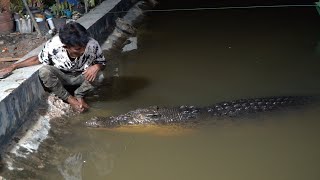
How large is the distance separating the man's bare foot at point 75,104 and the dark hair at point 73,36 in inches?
35.2

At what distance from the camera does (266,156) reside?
3.73 m

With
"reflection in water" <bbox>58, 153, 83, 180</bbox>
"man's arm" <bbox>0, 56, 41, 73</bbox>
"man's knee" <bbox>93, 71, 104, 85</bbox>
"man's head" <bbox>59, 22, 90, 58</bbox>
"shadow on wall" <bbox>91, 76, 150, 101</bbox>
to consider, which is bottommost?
"reflection in water" <bbox>58, 153, 83, 180</bbox>

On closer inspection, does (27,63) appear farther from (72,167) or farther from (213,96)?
(213,96)

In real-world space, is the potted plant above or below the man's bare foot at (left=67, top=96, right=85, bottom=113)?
above

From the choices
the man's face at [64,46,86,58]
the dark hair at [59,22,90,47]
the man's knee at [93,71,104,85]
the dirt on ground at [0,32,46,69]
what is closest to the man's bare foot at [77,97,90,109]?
the man's face at [64,46,86,58]

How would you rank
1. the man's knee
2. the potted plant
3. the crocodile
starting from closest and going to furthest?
the crocodile, the man's knee, the potted plant

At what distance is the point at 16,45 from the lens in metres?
6.17

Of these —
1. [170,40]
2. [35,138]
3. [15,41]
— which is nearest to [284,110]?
[35,138]

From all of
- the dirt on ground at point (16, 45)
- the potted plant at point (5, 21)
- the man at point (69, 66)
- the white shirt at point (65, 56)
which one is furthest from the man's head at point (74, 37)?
the potted plant at point (5, 21)

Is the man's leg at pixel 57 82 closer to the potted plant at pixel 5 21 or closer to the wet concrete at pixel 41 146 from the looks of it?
the wet concrete at pixel 41 146

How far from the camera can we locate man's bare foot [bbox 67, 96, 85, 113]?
4523 mm

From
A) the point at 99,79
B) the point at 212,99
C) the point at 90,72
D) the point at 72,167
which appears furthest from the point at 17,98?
the point at 212,99

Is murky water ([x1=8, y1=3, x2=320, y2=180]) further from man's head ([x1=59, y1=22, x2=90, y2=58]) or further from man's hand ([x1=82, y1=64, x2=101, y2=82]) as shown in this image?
man's head ([x1=59, y1=22, x2=90, y2=58])

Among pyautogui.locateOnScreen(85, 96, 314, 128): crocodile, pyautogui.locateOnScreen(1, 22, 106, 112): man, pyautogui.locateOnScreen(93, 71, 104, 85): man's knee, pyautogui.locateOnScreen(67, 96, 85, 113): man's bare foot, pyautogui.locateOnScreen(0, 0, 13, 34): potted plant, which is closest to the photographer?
pyautogui.locateOnScreen(1, 22, 106, 112): man
